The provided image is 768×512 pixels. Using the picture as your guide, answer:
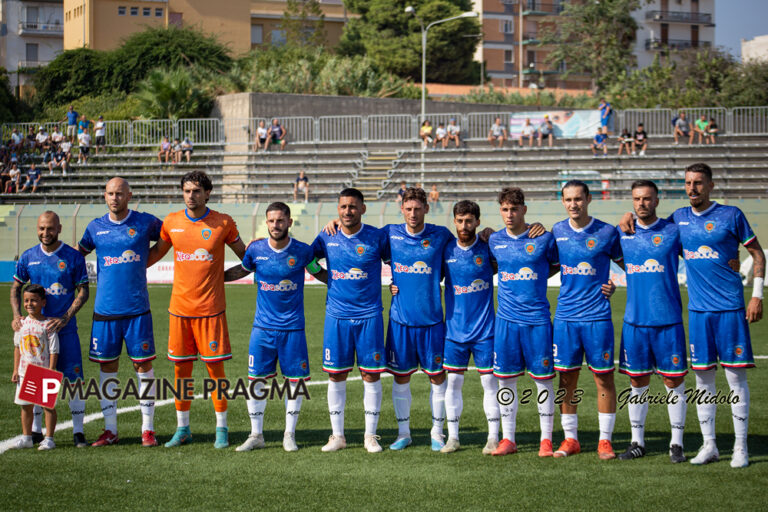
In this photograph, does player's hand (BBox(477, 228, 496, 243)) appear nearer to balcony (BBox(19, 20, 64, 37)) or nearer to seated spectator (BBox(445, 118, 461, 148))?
seated spectator (BBox(445, 118, 461, 148))

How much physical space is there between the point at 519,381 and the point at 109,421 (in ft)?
17.0

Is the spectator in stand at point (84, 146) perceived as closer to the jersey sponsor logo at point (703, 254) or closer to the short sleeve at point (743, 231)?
the jersey sponsor logo at point (703, 254)

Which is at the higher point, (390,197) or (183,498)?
(390,197)

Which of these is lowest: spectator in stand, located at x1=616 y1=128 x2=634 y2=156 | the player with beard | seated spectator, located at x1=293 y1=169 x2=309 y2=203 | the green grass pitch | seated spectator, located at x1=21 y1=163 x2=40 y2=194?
the green grass pitch

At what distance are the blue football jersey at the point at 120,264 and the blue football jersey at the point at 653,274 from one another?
4.42m

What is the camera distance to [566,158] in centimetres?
3269

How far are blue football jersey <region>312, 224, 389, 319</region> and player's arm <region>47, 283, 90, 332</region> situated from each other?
7.41 ft

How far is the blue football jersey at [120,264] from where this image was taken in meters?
7.87

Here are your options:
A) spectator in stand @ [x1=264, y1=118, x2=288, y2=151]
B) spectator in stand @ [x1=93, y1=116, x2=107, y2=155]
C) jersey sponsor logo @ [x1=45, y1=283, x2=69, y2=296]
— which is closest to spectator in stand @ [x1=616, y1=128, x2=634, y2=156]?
spectator in stand @ [x1=264, y1=118, x2=288, y2=151]

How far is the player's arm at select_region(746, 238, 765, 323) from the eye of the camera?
277 inches

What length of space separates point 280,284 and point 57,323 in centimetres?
207

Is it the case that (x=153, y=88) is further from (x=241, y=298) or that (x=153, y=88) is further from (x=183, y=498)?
(x=183, y=498)

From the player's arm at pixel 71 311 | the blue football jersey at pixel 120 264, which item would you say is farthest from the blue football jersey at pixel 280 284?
the player's arm at pixel 71 311

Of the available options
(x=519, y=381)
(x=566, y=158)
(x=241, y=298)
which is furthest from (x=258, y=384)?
(x=566, y=158)
